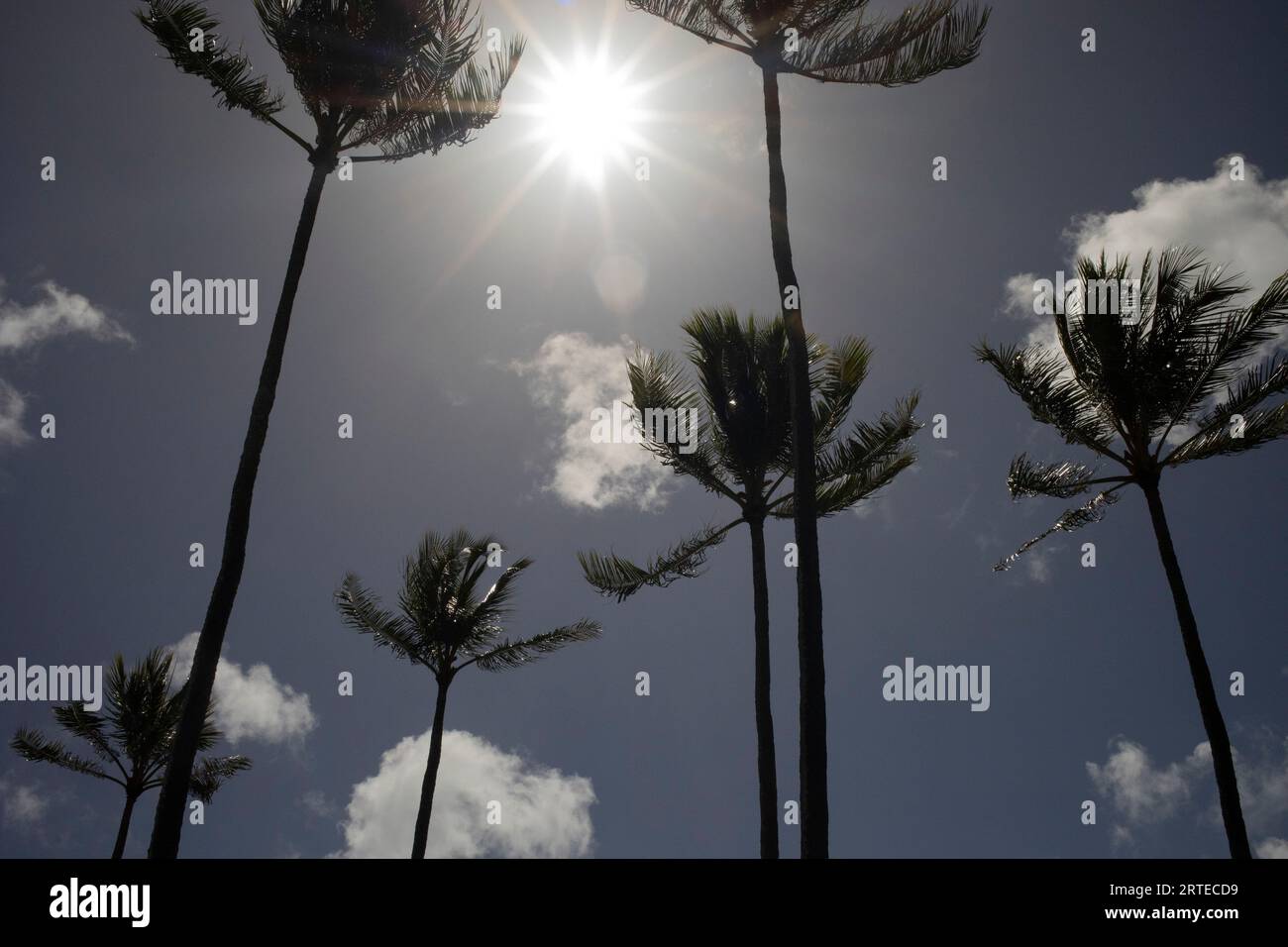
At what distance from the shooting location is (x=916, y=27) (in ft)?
28.3

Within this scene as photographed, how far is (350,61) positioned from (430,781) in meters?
10.4

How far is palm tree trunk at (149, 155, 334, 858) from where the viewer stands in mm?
6109

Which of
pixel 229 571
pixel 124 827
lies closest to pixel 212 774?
pixel 124 827

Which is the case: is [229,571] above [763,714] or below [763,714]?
above

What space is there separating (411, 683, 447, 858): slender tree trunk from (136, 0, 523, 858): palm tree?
739cm

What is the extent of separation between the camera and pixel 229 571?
703 centimetres

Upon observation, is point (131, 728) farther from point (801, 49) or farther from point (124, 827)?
point (801, 49)

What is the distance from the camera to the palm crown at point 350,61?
867 centimetres

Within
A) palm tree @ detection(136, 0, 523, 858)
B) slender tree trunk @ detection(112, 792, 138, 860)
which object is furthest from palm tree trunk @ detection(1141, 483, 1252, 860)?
slender tree trunk @ detection(112, 792, 138, 860)

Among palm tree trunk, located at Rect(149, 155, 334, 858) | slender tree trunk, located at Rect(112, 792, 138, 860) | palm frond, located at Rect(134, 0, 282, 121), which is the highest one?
palm frond, located at Rect(134, 0, 282, 121)

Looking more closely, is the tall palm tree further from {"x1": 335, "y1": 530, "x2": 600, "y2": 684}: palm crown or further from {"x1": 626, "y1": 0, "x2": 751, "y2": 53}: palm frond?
{"x1": 626, "y1": 0, "x2": 751, "y2": 53}: palm frond
